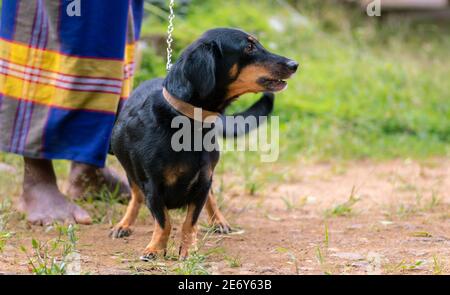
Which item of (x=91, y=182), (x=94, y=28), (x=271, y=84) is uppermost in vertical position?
(x=94, y=28)

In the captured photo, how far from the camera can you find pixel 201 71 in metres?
3.17

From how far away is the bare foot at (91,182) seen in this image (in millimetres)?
4312

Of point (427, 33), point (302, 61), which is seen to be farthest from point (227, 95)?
point (427, 33)

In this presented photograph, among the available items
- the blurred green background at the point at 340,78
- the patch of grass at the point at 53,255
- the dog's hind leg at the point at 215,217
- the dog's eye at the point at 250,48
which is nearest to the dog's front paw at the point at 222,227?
the dog's hind leg at the point at 215,217

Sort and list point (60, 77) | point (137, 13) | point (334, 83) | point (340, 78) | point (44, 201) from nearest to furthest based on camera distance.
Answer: point (60, 77)
point (44, 201)
point (137, 13)
point (334, 83)
point (340, 78)

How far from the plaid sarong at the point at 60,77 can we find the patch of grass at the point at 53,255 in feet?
1.64

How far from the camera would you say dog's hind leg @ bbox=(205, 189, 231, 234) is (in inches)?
152

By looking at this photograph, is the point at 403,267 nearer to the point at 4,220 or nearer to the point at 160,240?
the point at 160,240

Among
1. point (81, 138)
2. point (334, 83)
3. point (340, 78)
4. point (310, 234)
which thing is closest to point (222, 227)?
point (310, 234)

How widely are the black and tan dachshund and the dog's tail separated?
58 centimetres

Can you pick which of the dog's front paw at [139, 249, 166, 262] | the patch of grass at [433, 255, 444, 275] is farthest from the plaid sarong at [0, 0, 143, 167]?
the patch of grass at [433, 255, 444, 275]

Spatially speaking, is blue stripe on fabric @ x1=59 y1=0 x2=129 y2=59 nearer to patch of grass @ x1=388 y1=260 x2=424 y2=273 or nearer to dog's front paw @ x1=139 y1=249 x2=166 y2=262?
dog's front paw @ x1=139 y1=249 x2=166 y2=262

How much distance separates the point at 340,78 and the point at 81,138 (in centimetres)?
414
